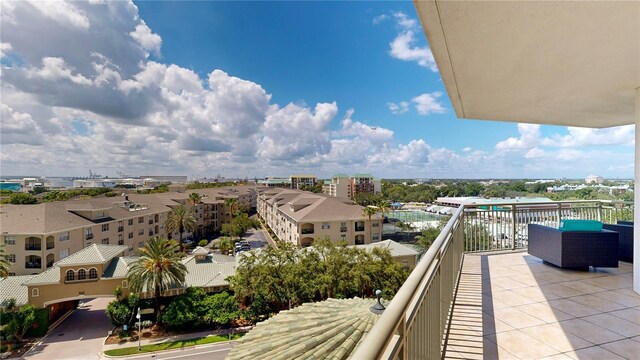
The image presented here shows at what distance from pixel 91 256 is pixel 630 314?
2695 centimetres

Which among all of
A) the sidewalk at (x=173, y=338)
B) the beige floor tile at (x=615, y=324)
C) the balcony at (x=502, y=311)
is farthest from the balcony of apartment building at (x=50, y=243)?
the beige floor tile at (x=615, y=324)

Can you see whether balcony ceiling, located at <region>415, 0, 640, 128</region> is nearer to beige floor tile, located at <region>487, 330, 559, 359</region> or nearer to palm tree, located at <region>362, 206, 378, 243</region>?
beige floor tile, located at <region>487, 330, 559, 359</region>

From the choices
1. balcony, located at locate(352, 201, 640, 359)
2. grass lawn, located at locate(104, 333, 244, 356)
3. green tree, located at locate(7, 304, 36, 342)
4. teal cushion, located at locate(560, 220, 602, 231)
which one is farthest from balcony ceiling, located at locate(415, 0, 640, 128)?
green tree, located at locate(7, 304, 36, 342)

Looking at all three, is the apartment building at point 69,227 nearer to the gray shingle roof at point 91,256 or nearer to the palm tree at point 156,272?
the gray shingle roof at point 91,256

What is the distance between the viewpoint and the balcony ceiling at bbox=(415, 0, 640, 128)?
2482mm

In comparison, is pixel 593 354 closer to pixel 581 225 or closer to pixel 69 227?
pixel 581 225

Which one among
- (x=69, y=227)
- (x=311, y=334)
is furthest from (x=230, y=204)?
(x=311, y=334)

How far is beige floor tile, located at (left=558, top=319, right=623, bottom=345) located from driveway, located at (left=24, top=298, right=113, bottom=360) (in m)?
21.4

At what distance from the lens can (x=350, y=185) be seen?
320 ft

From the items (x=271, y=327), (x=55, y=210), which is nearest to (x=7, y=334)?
(x=55, y=210)

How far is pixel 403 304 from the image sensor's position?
3.12 ft

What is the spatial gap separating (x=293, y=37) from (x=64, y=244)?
153ft

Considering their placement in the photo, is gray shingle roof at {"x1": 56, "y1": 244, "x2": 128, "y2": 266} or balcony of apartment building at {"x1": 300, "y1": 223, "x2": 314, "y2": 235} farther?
balcony of apartment building at {"x1": 300, "y1": 223, "x2": 314, "y2": 235}

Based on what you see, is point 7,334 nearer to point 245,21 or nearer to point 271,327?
point 271,327
